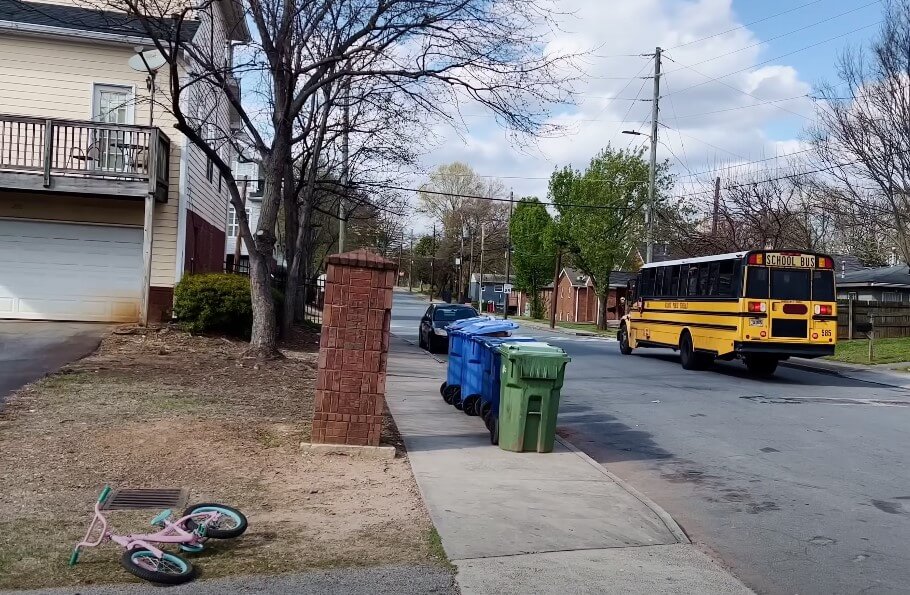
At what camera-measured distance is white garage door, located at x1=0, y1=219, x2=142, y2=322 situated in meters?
19.9

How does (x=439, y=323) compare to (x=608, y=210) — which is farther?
Result: (x=608, y=210)

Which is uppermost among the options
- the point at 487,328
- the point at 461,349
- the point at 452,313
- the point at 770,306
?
the point at 770,306

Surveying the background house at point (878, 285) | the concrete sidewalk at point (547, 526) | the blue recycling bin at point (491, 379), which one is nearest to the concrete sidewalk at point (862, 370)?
the blue recycling bin at point (491, 379)

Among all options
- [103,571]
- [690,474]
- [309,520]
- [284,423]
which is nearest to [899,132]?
[690,474]

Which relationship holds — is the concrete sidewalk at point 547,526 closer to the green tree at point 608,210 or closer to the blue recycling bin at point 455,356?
the blue recycling bin at point 455,356

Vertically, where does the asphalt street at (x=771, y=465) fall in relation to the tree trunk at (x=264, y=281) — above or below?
below

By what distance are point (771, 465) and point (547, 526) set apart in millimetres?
4159

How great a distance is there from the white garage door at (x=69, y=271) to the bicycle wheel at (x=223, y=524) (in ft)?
49.8

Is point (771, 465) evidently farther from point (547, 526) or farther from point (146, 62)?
point (146, 62)

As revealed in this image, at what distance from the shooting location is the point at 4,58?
19.6 meters

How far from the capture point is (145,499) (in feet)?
22.9

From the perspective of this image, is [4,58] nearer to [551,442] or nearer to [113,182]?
[113,182]

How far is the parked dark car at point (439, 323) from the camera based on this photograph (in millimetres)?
25781

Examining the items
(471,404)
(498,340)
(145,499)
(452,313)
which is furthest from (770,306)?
(145,499)
